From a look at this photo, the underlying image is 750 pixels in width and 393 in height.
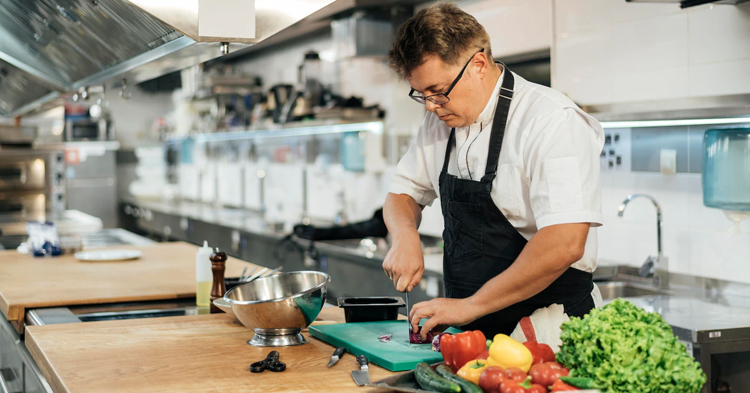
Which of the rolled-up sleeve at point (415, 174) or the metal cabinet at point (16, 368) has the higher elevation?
the rolled-up sleeve at point (415, 174)

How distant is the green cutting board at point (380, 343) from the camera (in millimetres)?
1832

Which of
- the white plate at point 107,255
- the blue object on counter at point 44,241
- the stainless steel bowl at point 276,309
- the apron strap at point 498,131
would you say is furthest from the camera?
the blue object on counter at point 44,241

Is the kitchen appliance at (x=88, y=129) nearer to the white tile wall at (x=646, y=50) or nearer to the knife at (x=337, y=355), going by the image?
the white tile wall at (x=646, y=50)

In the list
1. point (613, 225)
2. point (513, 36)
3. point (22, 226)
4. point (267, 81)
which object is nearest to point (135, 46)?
point (513, 36)

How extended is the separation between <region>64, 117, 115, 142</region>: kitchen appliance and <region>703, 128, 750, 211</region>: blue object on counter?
9336 mm

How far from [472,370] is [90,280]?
2.36 m

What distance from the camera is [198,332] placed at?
2.30 metres

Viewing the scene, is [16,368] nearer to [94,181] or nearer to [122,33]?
[122,33]

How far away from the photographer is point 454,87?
2092 mm

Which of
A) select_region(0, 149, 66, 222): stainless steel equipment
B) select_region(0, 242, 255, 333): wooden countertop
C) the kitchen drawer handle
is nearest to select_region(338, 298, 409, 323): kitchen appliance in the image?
select_region(0, 242, 255, 333): wooden countertop

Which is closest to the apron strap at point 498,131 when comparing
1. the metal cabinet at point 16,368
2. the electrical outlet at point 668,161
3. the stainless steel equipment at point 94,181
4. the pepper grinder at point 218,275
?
the pepper grinder at point 218,275

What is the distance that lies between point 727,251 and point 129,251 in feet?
9.92

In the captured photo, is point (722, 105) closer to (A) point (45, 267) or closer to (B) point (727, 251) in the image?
(B) point (727, 251)

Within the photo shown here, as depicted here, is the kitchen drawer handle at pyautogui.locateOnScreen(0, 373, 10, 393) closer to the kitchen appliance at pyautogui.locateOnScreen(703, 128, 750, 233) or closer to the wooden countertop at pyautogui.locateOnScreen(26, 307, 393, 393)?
the wooden countertop at pyautogui.locateOnScreen(26, 307, 393, 393)
